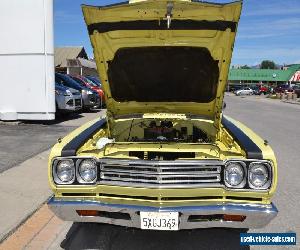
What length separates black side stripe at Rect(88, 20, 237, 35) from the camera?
13.6 feet

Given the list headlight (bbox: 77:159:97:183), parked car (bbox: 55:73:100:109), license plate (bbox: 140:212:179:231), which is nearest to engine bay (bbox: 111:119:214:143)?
headlight (bbox: 77:159:97:183)

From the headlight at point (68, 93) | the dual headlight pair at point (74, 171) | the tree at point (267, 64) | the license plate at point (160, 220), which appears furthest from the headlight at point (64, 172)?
the tree at point (267, 64)

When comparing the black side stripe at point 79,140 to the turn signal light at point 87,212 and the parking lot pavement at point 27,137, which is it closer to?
the turn signal light at point 87,212

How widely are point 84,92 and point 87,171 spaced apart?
48.5 ft


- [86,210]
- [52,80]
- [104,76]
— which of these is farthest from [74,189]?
[52,80]

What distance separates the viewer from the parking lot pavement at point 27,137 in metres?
8.12

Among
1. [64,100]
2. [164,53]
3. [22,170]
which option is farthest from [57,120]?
[164,53]

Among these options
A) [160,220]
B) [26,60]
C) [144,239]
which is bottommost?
[144,239]

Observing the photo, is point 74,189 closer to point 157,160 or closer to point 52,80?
point 157,160

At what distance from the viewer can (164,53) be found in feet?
15.3

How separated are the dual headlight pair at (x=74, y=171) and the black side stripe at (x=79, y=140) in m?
0.08

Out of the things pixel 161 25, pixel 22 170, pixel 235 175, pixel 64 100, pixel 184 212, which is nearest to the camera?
pixel 184 212

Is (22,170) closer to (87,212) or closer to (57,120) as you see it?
(87,212)

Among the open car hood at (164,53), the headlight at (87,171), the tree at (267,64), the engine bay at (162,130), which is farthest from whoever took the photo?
the tree at (267,64)
